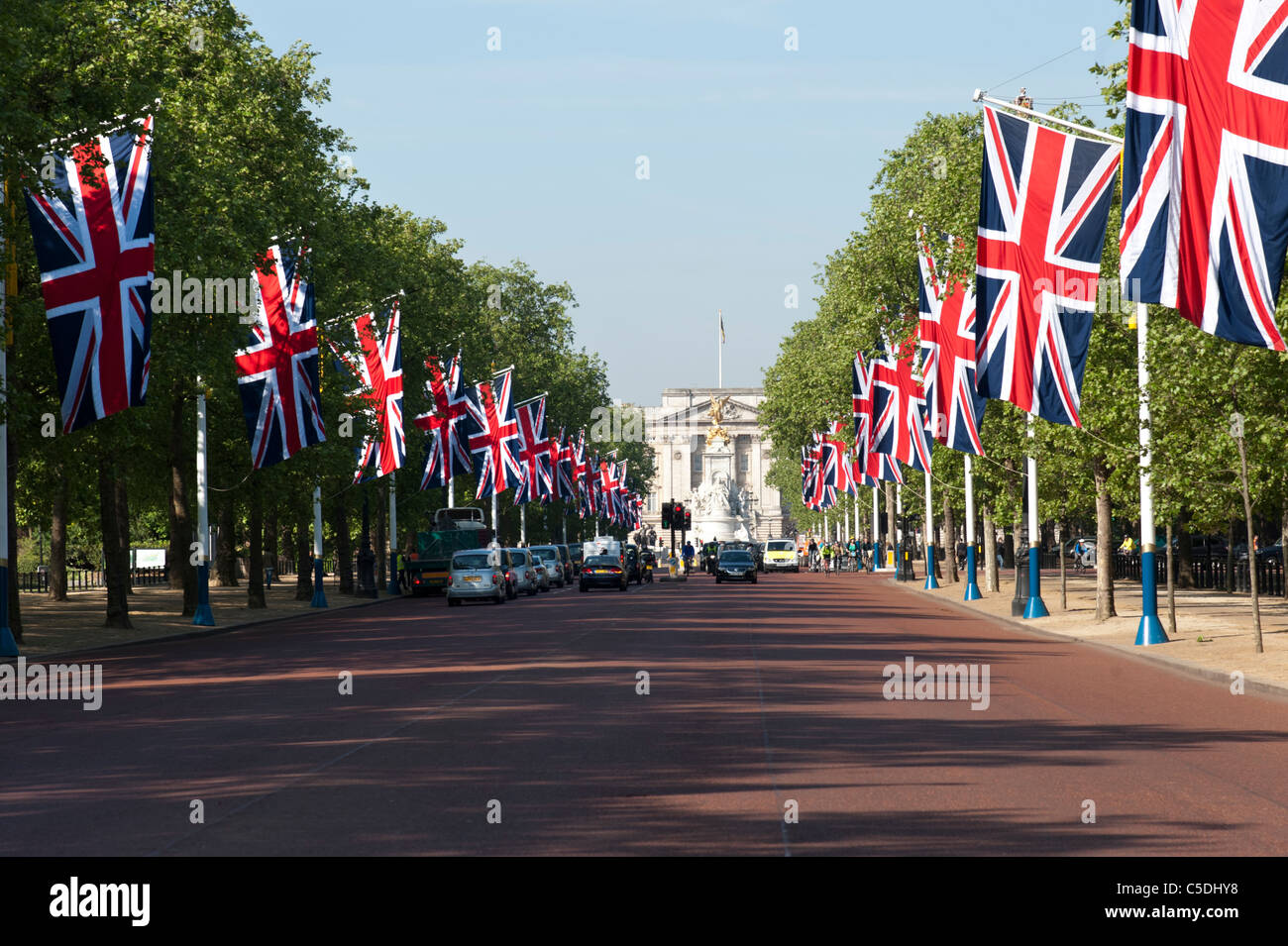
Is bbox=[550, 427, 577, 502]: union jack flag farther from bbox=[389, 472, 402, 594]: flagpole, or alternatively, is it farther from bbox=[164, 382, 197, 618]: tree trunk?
bbox=[164, 382, 197, 618]: tree trunk

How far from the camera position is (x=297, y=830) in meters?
10.1

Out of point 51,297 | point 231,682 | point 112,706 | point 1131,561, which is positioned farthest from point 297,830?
point 1131,561

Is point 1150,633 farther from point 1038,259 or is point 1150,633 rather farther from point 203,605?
point 203,605

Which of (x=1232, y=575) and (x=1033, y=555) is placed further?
(x=1232, y=575)

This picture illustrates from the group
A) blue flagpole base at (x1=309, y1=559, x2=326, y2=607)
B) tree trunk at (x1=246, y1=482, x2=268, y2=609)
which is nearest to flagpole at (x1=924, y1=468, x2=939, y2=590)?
blue flagpole base at (x1=309, y1=559, x2=326, y2=607)

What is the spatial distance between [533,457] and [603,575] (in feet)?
32.3

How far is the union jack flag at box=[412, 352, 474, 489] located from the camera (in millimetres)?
59625

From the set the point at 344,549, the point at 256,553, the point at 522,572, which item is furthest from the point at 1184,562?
the point at 344,549

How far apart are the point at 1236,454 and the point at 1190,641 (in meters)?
3.54

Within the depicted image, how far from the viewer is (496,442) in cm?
6588

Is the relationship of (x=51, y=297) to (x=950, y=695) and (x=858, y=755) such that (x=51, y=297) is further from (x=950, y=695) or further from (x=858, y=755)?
(x=858, y=755)

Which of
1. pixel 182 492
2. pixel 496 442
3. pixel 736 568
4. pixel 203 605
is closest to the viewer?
pixel 203 605

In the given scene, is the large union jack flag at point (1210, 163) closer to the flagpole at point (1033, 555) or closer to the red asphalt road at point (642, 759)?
the red asphalt road at point (642, 759)

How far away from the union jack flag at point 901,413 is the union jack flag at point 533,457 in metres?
22.0
